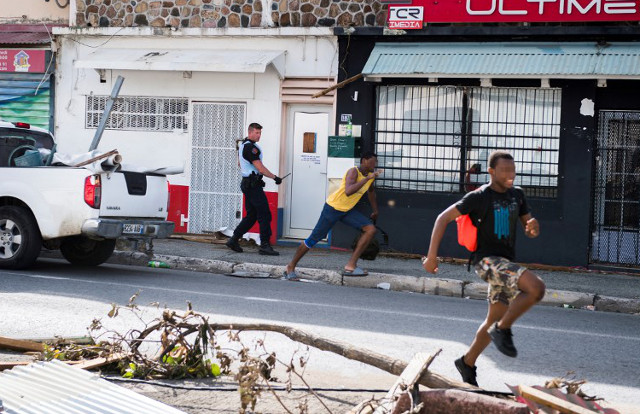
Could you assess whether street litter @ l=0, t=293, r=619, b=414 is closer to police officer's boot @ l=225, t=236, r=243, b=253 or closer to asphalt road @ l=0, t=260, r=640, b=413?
asphalt road @ l=0, t=260, r=640, b=413

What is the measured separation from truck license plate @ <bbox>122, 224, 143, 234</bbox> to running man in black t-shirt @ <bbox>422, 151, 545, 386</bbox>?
6.44 m

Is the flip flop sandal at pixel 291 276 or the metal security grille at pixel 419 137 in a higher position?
the metal security grille at pixel 419 137

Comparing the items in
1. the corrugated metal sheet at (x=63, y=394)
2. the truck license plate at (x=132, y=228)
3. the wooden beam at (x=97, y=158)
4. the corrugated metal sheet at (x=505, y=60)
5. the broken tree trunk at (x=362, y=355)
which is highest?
the corrugated metal sheet at (x=505, y=60)

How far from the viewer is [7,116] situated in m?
18.8

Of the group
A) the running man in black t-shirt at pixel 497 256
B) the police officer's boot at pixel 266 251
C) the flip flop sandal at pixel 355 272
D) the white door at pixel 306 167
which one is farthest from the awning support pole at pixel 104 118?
the running man in black t-shirt at pixel 497 256

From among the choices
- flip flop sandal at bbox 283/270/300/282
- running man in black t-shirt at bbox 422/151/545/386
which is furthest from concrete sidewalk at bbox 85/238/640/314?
running man in black t-shirt at bbox 422/151/545/386

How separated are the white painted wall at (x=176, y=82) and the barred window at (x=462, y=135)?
1525mm

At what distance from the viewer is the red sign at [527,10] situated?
14.2 meters

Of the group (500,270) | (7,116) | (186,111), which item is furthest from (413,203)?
(500,270)

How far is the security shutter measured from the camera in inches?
726

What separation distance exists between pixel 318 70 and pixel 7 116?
6539 millimetres

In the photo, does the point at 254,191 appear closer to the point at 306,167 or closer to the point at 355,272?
the point at 306,167

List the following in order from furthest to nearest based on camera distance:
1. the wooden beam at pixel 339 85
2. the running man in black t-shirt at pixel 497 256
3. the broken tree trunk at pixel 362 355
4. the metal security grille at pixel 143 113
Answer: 1. the metal security grille at pixel 143 113
2. the wooden beam at pixel 339 85
3. the running man in black t-shirt at pixel 497 256
4. the broken tree trunk at pixel 362 355

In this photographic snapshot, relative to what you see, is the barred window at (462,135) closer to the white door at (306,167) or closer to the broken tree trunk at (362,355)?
the white door at (306,167)
